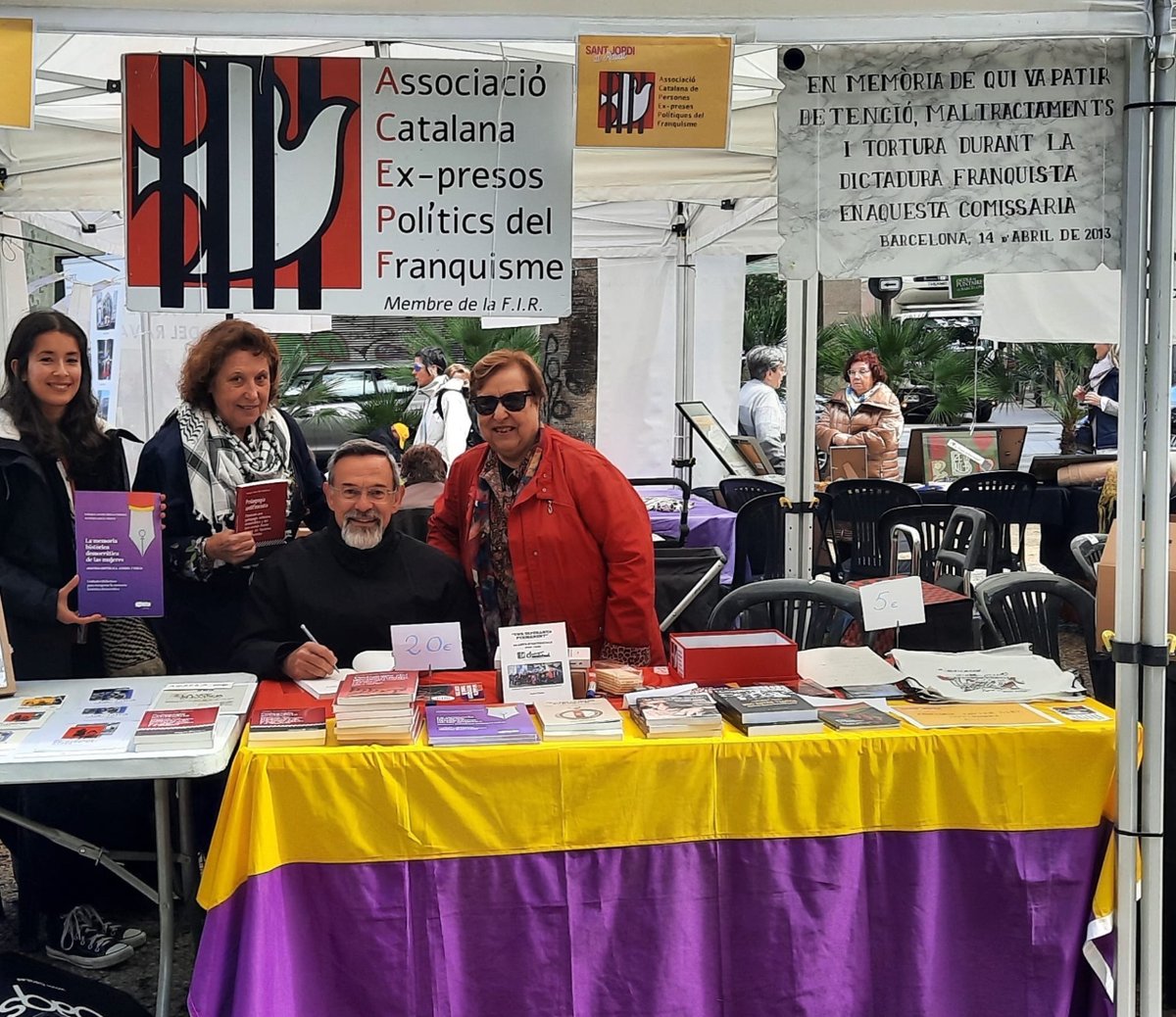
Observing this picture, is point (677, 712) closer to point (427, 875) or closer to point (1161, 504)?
point (427, 875)

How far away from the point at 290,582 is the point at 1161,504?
217 centimetres

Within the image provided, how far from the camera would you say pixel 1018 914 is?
2.66 meters

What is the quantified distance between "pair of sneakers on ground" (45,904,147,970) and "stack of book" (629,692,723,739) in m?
1.65

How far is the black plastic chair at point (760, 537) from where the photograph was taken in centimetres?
646

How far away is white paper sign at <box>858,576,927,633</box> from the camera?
3.30 metres

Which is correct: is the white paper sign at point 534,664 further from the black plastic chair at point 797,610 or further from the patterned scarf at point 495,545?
the black plastic chair at point 797,610

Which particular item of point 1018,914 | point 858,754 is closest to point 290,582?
point 858,754

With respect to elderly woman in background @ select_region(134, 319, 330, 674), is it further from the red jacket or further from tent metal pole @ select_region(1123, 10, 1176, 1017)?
tent metal pole @ select_region(1123, 10, 1176, 1017)

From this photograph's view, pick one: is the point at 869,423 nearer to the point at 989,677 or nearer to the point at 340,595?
the point at 989,677

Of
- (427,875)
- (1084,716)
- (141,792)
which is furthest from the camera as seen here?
(141,792)

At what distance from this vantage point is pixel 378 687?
111 inches

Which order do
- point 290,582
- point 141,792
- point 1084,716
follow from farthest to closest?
Result: point 141,792 < point 290,582 < point 1084,716

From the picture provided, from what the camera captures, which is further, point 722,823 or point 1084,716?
point 1084,716

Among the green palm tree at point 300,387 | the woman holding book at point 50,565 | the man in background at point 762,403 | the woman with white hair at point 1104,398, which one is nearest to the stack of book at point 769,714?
the woman holding book at point 50,565
